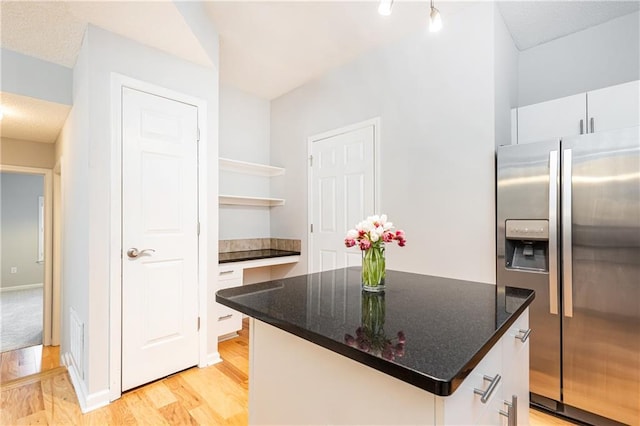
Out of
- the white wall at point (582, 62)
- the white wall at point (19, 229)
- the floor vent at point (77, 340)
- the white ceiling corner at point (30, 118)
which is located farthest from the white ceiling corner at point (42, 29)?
the white wall at point (19, 229)

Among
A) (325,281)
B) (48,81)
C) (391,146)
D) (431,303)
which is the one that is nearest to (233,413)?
(325,281)

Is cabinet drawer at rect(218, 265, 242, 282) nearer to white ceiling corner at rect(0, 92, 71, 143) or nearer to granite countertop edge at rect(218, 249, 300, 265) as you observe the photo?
granite countertop edge at rect(218, 249, 300, 265)

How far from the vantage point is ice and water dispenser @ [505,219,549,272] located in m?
1.97

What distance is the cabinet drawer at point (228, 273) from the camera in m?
2.90

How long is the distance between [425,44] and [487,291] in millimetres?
2148

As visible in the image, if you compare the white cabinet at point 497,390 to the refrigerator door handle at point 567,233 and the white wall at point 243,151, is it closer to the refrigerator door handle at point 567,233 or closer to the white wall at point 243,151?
the refrigerator door handle at point 567,233

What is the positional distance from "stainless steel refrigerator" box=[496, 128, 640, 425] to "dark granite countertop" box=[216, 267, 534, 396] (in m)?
0.83

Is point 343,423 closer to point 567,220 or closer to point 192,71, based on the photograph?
point 567,220

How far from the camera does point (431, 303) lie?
1.16 meters

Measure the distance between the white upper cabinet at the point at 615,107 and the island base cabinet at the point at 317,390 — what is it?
94.9 inches

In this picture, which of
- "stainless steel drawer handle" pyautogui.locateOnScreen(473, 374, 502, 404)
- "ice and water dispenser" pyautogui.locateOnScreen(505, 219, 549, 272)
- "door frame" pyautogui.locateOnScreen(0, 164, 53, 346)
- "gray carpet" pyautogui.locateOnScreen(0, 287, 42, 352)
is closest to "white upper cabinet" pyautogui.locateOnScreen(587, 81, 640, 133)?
Answer: "ice and water dispenser" pyautogui.locateOnScreen(505, 219, 549, 272)

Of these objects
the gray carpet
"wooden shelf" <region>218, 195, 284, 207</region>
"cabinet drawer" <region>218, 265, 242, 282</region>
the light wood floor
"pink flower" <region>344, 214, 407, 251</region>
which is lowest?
the gray carpet

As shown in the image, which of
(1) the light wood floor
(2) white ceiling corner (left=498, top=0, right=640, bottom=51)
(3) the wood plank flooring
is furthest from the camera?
(3) the wood plank flooring

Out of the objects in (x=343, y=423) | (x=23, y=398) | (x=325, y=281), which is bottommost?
(x=23, y=398)
